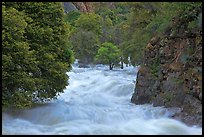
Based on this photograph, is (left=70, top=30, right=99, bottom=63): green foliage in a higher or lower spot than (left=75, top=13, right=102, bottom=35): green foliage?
lower

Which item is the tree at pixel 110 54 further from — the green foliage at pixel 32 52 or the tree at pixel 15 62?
the tree at pixel 15 62

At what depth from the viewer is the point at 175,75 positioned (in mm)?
13531

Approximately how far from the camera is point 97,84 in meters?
21.3

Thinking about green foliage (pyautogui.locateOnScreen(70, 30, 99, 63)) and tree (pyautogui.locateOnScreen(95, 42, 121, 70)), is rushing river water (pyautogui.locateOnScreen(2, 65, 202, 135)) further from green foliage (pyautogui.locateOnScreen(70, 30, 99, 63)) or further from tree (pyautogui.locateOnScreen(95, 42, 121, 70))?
green foliage (pyautogui.locateOnScreen(70, 30, 99, 63))

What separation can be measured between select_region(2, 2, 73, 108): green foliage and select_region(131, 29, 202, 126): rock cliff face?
3014mm

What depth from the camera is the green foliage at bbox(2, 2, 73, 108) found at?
37.4 ft

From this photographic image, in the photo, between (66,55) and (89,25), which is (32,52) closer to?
(66,55)

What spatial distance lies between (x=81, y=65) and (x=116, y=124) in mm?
23408

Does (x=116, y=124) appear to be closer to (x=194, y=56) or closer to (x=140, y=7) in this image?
(x=194, y=56)

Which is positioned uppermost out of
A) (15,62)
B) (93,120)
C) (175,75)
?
(15,62)

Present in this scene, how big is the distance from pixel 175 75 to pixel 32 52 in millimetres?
4803

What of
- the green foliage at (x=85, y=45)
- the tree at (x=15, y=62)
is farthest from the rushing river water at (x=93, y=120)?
the green foliage at (x=85, y=45)

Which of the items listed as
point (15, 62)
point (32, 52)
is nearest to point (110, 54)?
point (32, 52)

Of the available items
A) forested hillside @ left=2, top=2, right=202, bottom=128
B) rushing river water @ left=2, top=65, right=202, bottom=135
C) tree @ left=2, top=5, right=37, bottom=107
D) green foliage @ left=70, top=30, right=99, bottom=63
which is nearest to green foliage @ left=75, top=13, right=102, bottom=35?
green foliage @ left=70, top=30, right=99, bottom=63
